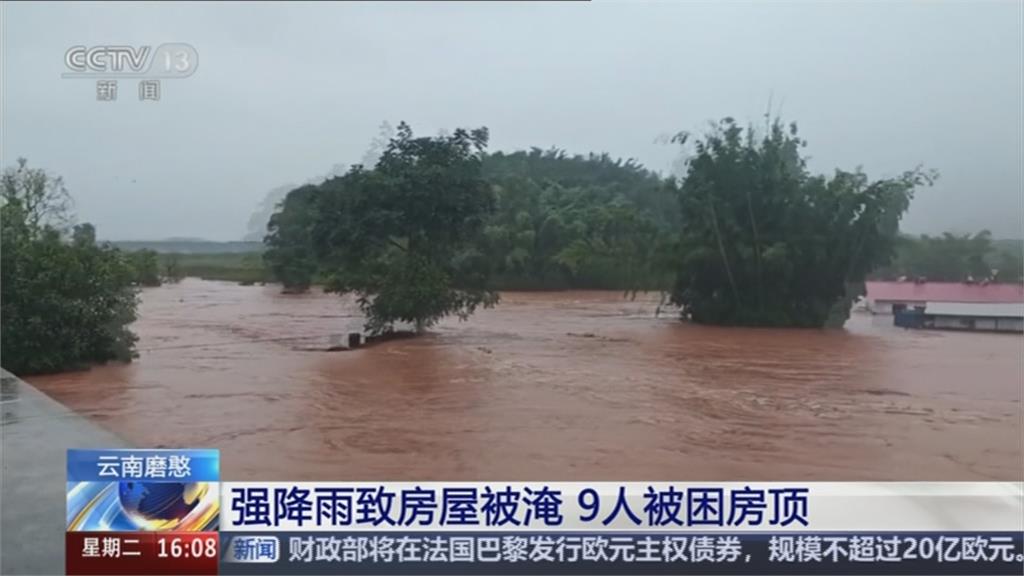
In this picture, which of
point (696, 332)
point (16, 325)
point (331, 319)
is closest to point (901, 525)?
point (696, 332)

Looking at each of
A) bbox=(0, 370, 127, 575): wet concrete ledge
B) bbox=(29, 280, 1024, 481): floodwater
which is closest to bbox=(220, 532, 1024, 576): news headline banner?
bbox=(29, 280, 1024, 481): floodwater

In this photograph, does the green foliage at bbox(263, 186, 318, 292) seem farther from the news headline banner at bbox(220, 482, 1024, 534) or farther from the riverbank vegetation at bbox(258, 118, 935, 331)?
the news headline banner at bbox(220, 482, 1024, 534)

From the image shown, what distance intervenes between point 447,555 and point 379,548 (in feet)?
0.61

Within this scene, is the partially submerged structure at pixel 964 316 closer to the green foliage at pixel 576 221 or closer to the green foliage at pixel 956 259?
the green foliage at pixel 956 259

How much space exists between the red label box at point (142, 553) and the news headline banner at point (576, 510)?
9cm

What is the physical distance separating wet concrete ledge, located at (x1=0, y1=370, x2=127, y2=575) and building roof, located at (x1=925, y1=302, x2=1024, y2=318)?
9.32ft

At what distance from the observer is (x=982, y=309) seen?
255 cm

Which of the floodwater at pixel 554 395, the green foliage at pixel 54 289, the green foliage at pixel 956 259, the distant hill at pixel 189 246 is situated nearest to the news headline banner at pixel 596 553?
the floodwater at pixel 554 395

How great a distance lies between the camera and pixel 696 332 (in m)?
2.92

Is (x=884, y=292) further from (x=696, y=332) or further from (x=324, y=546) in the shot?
(x=324, y=546)

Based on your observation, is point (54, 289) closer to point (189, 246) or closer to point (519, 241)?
point (189, 246)

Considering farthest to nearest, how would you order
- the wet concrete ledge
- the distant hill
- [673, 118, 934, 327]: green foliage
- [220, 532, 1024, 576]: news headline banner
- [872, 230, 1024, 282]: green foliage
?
[673, 118, 934, 327]: green foliage
the distant hill
[872, 230, 1024, 282]: green foliage
the wet concrete ledge
[220, 532, 1024, 576]: news headline banner

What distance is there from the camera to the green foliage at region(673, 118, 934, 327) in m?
2.77

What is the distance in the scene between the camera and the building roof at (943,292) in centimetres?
253
